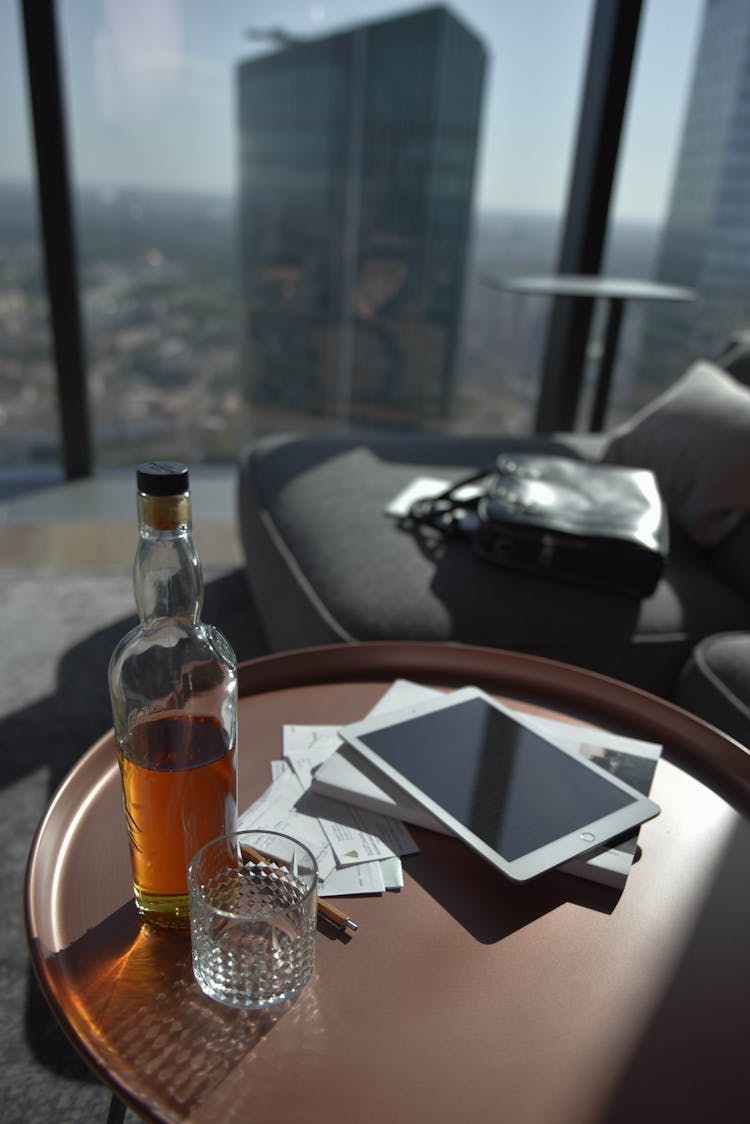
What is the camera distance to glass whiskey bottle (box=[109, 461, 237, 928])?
2.01 feet

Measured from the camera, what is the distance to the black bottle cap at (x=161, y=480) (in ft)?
1.76

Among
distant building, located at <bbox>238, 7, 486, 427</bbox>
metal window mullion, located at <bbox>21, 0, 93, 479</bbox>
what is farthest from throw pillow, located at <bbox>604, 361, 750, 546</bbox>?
metal window mullion, located at <bbox>21, 0, 93, 479</bbox>

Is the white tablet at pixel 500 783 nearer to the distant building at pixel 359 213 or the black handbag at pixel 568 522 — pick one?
the black handbag at pixel 568 522

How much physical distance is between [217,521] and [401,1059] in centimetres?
229

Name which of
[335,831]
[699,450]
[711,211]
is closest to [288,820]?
[335,831]

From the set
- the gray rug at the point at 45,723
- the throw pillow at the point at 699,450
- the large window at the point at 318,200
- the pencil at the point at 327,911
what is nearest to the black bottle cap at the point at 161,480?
the pencil at the point at 327,911

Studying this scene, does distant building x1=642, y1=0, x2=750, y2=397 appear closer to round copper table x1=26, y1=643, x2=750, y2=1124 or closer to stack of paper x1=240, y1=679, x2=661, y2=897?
stack of paper x1=240, y1=679, x2=661, y2=897

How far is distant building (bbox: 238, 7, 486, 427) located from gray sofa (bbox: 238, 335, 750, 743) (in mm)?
1068

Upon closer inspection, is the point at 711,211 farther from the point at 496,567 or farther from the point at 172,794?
the point at 172,794

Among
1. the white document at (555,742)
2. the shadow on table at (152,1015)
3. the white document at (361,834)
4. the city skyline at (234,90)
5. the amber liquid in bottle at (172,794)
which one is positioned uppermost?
the city skyline at (234,90)

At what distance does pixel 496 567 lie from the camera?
1.45 meters

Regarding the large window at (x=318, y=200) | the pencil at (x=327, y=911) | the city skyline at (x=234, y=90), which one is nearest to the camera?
the pencil at (x=327, y=911)

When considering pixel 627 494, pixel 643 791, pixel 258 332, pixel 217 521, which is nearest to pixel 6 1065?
pixel 643 791

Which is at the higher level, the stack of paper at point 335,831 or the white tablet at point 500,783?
the white tablet at point 500,783
